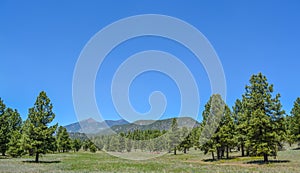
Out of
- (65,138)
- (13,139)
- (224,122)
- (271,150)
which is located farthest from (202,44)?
(65,138)

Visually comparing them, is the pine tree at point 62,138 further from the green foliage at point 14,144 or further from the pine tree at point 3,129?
the green foliage at point 14,144

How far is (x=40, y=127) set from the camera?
46.5 meters

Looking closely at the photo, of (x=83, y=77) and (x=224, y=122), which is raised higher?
(x=83, y=77)

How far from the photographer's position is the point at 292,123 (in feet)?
238

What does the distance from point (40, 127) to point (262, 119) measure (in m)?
33.6

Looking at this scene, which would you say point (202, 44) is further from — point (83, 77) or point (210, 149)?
point (210, 149)

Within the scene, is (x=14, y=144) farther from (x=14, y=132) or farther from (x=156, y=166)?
(x=156, y=166)

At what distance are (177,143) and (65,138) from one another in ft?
156

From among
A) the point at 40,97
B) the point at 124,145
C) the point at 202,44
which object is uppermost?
the point at 202,44

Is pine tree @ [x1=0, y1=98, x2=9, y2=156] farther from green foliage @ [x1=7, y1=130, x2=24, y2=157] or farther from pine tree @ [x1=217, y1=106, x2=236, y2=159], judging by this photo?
pine tree @ [x1=217, y1=106, x2=236, y2=159]

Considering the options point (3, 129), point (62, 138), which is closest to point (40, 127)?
point (3, 129)

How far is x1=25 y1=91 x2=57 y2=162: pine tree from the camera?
1815 inches

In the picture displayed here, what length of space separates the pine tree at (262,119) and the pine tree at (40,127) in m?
30.8

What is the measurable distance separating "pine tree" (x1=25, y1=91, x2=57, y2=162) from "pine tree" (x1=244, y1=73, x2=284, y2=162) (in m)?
30.8
